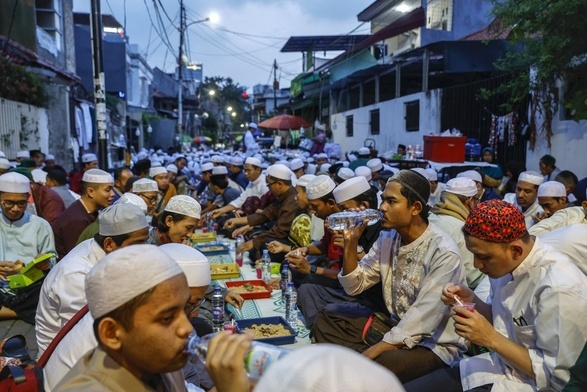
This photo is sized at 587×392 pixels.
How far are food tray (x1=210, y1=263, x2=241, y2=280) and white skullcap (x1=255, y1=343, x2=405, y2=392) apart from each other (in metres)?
5.05

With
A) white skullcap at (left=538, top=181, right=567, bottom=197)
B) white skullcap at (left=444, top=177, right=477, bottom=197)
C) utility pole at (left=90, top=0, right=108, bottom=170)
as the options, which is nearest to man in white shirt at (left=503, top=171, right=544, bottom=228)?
white skullcap at (left=538, top=181, right=567, bottom=197)

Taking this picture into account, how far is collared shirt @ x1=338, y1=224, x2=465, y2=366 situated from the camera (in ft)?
10.9

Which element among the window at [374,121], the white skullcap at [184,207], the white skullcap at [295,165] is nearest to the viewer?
the white skullcap at [184,207]

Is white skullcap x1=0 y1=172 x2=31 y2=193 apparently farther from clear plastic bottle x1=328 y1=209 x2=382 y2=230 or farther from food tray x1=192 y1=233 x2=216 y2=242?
food tray x1=192 y1=233 x2=216 y2=242

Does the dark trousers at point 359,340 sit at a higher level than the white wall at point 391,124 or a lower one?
lower

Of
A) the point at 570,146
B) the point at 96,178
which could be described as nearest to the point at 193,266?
the point at 96,178

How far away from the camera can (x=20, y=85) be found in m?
12.1

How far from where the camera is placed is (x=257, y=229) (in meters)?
8.00

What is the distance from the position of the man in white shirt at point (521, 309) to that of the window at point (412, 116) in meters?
13.1

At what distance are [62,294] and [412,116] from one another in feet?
46.6

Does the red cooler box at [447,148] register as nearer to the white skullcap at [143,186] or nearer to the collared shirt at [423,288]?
the white skullcap at [143,186]

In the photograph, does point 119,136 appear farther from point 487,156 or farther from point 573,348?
point 573,348

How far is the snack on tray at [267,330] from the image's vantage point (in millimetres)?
4301

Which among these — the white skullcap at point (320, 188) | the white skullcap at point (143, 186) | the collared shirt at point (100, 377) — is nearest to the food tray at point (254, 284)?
the white skullcap at point (320, 188)
